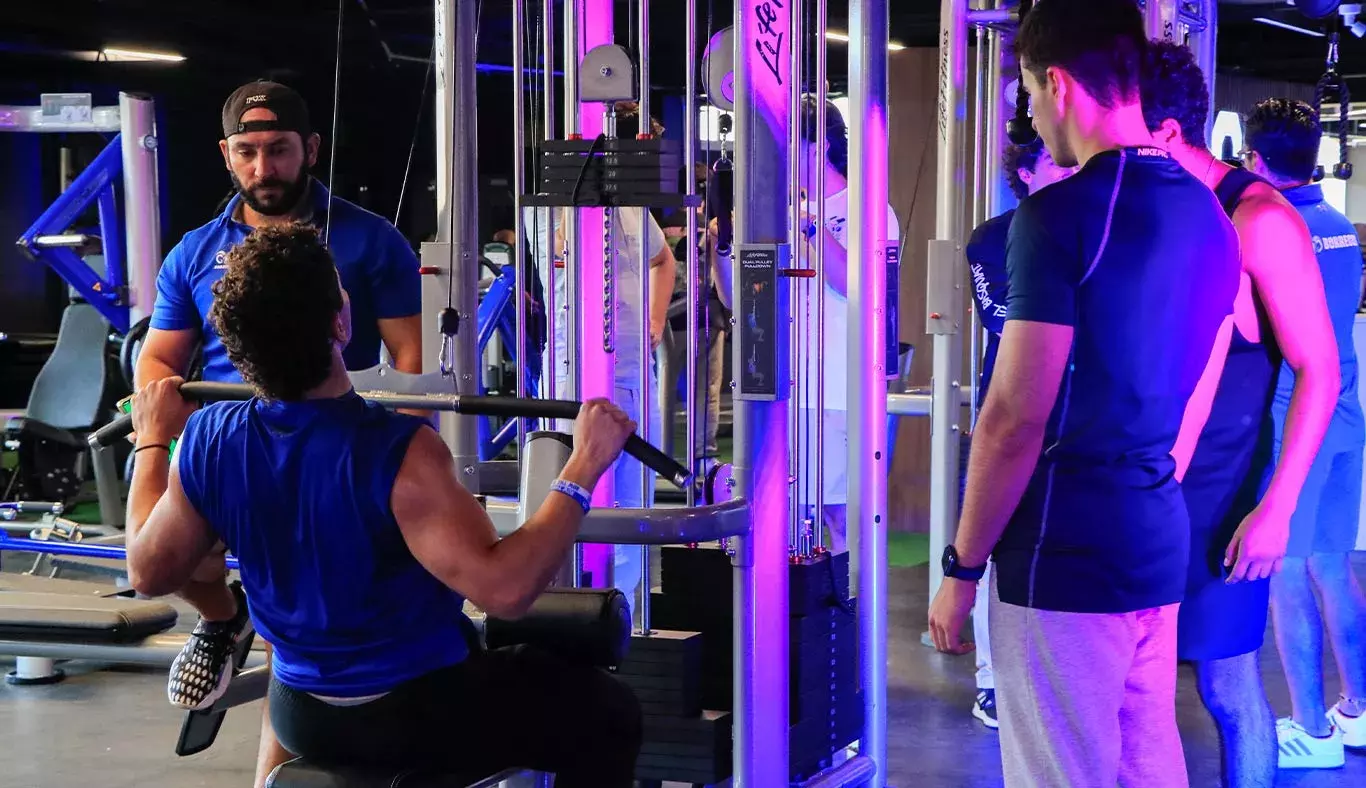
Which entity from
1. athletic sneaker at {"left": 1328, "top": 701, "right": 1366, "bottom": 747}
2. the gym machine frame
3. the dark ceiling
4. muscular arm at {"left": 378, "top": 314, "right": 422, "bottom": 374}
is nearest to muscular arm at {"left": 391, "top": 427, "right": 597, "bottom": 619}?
muscular arm at {"left": 378, "top": 314, "right": 422, "bottom": 374}

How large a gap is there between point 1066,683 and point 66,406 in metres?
5.73

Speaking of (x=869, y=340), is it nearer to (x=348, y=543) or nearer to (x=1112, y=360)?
(x=1112, y=360)

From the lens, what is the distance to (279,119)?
2916 mm

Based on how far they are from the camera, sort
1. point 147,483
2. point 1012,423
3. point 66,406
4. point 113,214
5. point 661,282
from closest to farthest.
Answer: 1. point 1012,423
2. point 147,483
3. point 661,282
4. point 113,214
5. point 66,406

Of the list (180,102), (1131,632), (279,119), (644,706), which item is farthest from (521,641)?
(180,102)

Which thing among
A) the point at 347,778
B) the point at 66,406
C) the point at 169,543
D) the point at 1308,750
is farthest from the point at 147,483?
the point at 66,406

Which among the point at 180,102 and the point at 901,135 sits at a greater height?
the point at 180,102

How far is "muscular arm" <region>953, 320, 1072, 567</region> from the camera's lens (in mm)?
1753

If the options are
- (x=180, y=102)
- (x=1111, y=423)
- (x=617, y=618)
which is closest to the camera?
(x=1111, y=423)


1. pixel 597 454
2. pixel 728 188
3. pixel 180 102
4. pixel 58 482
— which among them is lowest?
pixel 58 482

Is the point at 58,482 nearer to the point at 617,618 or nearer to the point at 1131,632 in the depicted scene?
the point at 617,618

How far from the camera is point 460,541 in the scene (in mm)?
1888

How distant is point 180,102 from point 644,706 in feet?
37.8

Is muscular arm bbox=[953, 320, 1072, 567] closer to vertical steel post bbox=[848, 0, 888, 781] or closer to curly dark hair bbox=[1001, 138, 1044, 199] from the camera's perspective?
vertical steel post bbox=[848, 0, 888, 781]
